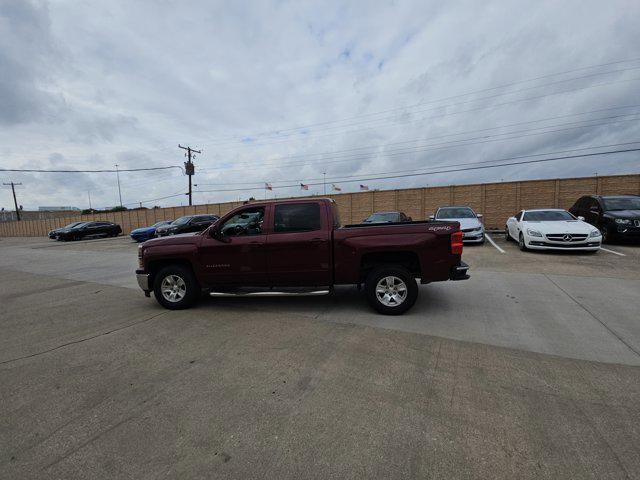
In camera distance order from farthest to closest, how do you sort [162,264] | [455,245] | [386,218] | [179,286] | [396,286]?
[386,218], [162,264], [179,286], [396,286], [455,245]

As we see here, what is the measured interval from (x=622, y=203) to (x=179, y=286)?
14248 mm

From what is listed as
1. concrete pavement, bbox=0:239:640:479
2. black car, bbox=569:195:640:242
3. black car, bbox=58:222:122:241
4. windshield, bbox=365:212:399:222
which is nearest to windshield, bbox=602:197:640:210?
black car, bbox=569:195:640:242

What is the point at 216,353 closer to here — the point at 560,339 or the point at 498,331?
the point at 498,331

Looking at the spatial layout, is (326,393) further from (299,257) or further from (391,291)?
(299,257)

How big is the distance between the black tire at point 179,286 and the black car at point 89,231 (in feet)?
94.4

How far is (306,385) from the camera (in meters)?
2.98

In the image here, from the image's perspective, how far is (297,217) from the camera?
16.9ft

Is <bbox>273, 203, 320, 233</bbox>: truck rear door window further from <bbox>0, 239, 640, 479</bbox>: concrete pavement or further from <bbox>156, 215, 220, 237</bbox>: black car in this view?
<bbox>156, 215, 220, 237</bbox>: black car

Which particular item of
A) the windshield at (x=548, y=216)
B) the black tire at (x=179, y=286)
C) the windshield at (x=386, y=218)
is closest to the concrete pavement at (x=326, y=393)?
the black tire at (x=179, y=286)

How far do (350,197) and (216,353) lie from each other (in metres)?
20.4

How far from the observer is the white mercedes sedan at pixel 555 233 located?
9.03 metres

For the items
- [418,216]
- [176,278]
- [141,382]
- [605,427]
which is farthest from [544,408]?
[418,216]

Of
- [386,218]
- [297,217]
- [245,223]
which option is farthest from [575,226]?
[245,223]

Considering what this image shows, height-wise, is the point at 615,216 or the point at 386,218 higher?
the point at 386,218
